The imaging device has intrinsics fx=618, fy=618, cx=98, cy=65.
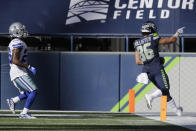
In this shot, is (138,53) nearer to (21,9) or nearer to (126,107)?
(126,107)

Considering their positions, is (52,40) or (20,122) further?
(52,40)

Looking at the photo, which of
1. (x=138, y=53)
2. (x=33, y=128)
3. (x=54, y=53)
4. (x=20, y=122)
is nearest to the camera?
(x=33, y=128)

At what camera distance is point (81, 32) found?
13.8 metres

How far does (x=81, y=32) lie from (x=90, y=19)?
1.15 feet

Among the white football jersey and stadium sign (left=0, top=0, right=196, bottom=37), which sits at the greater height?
stadium sign (left=0, top=0, right=196, bottom=37)

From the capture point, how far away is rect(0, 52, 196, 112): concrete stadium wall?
1364 cm

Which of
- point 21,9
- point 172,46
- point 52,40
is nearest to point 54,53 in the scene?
point 52,40

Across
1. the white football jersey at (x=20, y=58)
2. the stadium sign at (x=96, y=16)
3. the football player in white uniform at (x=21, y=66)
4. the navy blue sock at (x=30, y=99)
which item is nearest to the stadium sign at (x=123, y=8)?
the stadium sign at (x=96, y=16)

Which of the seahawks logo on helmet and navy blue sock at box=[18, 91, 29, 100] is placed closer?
navy blue sock at box=[18, 91, 29, 100]

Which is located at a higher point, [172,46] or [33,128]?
[172,46]

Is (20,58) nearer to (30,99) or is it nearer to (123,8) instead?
(30,99)

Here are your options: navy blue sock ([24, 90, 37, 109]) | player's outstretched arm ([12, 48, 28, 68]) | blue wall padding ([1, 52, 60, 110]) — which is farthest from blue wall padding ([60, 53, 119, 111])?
player's outstretched arm ([12, 48, 28, 68])

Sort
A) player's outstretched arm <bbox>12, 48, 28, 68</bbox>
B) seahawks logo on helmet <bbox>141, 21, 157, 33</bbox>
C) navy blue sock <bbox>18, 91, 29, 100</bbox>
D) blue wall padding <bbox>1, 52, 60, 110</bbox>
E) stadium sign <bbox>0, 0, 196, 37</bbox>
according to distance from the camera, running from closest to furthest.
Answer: player's outstretched arm <bbox>12, 48, 28, 68</bbox>, navy blue sock <bbox>18, 91, 29, 100</bbox>, seahawks logo on helmet <bbox>141, 21, 157, 33</bbox>, blue wall padding <bbox>1, 52, 60, 110</bbox>, stadium sign <bbox>0, 0, 196, 37</bbox>

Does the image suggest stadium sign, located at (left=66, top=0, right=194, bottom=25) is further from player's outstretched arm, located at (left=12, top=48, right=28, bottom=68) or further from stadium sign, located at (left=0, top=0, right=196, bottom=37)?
player's outstretched arm, located at (left=12, top=48, right=28, bottom=68)
